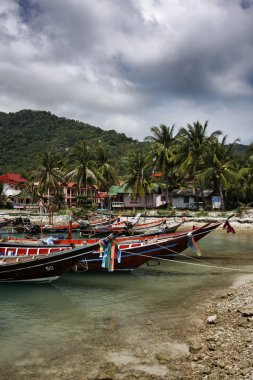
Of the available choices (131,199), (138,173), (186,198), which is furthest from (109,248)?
(131,199)

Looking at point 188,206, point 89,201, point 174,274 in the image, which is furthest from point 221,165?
point 174,274

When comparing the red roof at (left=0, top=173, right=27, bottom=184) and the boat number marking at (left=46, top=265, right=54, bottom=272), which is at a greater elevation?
the red roof at (left=0, top=173, right=27, bottom=184)

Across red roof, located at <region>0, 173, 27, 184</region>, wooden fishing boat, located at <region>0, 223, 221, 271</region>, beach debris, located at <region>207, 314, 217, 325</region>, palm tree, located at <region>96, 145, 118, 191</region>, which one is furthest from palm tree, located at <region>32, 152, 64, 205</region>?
beach debris, located at <region>207, 314, 217, 325</region>

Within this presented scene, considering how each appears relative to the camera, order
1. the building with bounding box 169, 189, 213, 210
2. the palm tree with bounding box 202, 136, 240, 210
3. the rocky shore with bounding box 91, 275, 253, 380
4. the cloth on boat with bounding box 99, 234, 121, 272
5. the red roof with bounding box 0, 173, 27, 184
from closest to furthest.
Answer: the rocky shore with bounding box 91, 275, 253, 380
the cloth on boat with bounding box 99, 234, 121, 272
the palm tree with bounding box 202, 136, 240, 210
the building with bounding box 169, 189, 213, 210
the red roof with bounding box 0, 173, 27, 184

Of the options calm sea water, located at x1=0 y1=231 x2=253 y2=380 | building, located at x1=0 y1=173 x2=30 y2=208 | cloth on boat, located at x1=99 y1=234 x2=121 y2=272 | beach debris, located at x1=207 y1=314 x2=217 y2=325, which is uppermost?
building, located at x1=0 y1=173 x2=30 y2=208

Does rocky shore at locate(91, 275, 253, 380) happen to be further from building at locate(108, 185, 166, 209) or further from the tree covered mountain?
the tree covered mountain

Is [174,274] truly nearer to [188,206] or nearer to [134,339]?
[134,339]

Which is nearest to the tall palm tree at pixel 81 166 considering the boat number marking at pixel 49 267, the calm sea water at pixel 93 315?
the calm sea water at pixel 93 315

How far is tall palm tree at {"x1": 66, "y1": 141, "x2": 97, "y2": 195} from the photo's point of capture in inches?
2117

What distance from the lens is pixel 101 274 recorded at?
17641 millimetres

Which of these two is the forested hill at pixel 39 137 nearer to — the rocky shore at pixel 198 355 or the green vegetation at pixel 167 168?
the green vegetation at pixel 167 168

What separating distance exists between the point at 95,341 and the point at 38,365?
1850mm

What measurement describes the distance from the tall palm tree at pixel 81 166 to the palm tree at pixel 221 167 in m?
18.7

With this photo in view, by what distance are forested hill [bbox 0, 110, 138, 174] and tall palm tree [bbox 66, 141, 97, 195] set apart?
40.8 m
